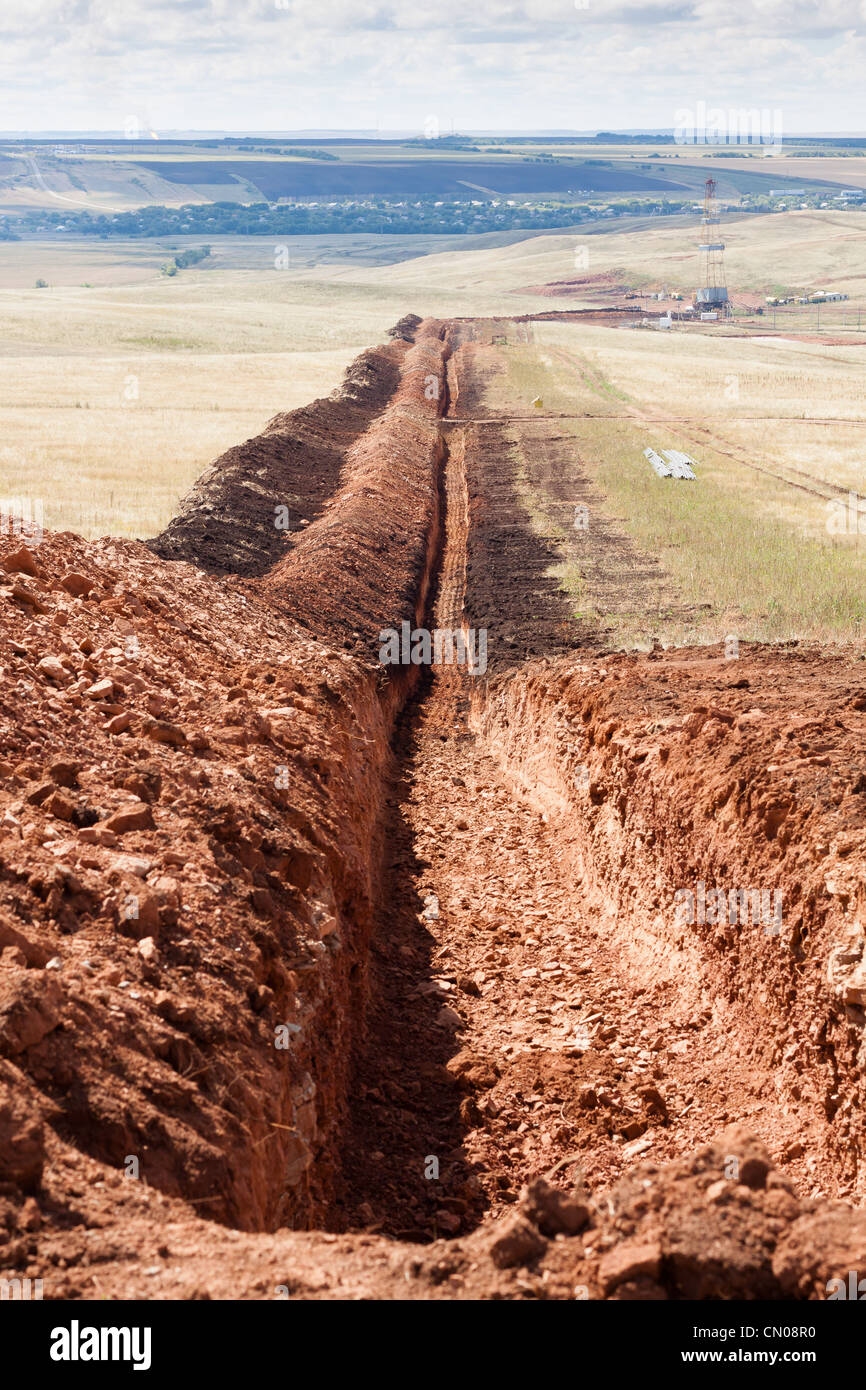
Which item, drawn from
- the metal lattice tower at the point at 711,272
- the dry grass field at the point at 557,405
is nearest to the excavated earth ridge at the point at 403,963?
the dry grass field at the point at 557,405

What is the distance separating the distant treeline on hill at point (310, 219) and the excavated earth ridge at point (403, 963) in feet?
553

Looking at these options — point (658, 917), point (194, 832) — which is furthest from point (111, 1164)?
point (658, 917)

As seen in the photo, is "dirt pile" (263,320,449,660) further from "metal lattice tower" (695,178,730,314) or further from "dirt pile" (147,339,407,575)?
"metal lattice tower" (695,178,730,314)

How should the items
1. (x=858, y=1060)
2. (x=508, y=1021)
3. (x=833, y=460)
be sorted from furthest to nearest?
1. (x=833, y=460)
2. (x=508, y=1021)
3. (x=858, y=1060)

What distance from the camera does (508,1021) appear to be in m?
9.67

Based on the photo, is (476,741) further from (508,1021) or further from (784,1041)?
(784,1041)

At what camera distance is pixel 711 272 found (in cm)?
10562

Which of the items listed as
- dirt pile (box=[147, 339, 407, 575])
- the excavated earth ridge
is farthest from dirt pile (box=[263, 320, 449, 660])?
the excavated earth ridge

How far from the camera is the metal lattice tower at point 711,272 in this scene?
92.8m

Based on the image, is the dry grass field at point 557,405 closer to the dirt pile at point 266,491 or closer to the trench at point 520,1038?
the dirt pile at point 266,491

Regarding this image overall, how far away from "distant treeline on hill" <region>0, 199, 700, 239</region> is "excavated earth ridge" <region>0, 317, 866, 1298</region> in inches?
6633

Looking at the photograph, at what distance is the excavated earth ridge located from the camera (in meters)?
4.72

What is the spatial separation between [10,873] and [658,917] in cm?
572

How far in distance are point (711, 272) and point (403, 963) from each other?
106262 millimetres
